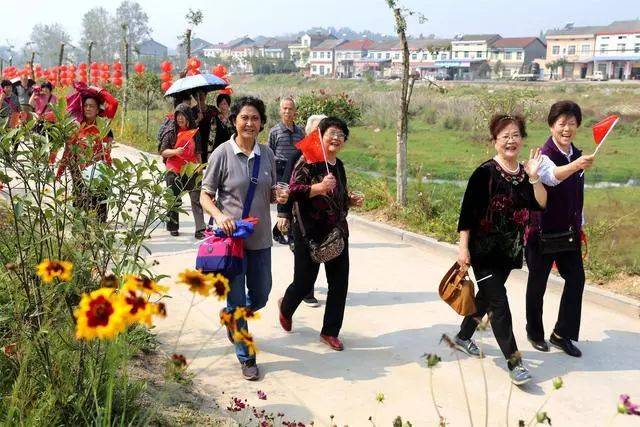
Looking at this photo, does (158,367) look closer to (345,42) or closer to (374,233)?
(374,233)

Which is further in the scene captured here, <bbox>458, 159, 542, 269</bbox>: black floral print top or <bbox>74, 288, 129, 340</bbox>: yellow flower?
<bbox>458, 159, 542, 269</bbox>: black floral print top

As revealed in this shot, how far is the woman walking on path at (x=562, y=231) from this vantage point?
4469mm

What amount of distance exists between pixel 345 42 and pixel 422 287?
123 m

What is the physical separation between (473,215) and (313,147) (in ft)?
3.70

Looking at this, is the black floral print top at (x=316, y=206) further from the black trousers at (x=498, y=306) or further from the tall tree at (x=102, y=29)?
the tall tree at (x=102, y=29)

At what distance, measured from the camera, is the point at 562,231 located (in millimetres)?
4500

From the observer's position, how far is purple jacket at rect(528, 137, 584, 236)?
4.50 meters

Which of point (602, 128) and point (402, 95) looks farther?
point (402, 95)

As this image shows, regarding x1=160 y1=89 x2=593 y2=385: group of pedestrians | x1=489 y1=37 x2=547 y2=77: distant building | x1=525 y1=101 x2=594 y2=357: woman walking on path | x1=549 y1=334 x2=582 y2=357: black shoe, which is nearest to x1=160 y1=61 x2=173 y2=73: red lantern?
x1=160 y1=89 x2=593 y2=385: group of pedestrians

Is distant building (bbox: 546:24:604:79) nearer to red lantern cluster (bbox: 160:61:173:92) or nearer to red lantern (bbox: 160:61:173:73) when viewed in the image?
red lantern cluster (bbox: 160:61:173:92)

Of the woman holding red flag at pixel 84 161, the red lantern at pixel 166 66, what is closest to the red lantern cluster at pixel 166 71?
the red lantern at pixel 166 66

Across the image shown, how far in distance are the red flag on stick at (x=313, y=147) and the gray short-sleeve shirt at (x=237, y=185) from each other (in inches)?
12.2

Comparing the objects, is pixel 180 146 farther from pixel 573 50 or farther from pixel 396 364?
pixel 573 50

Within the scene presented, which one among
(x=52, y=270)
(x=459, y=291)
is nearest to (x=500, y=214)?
(x=459, y=291)
